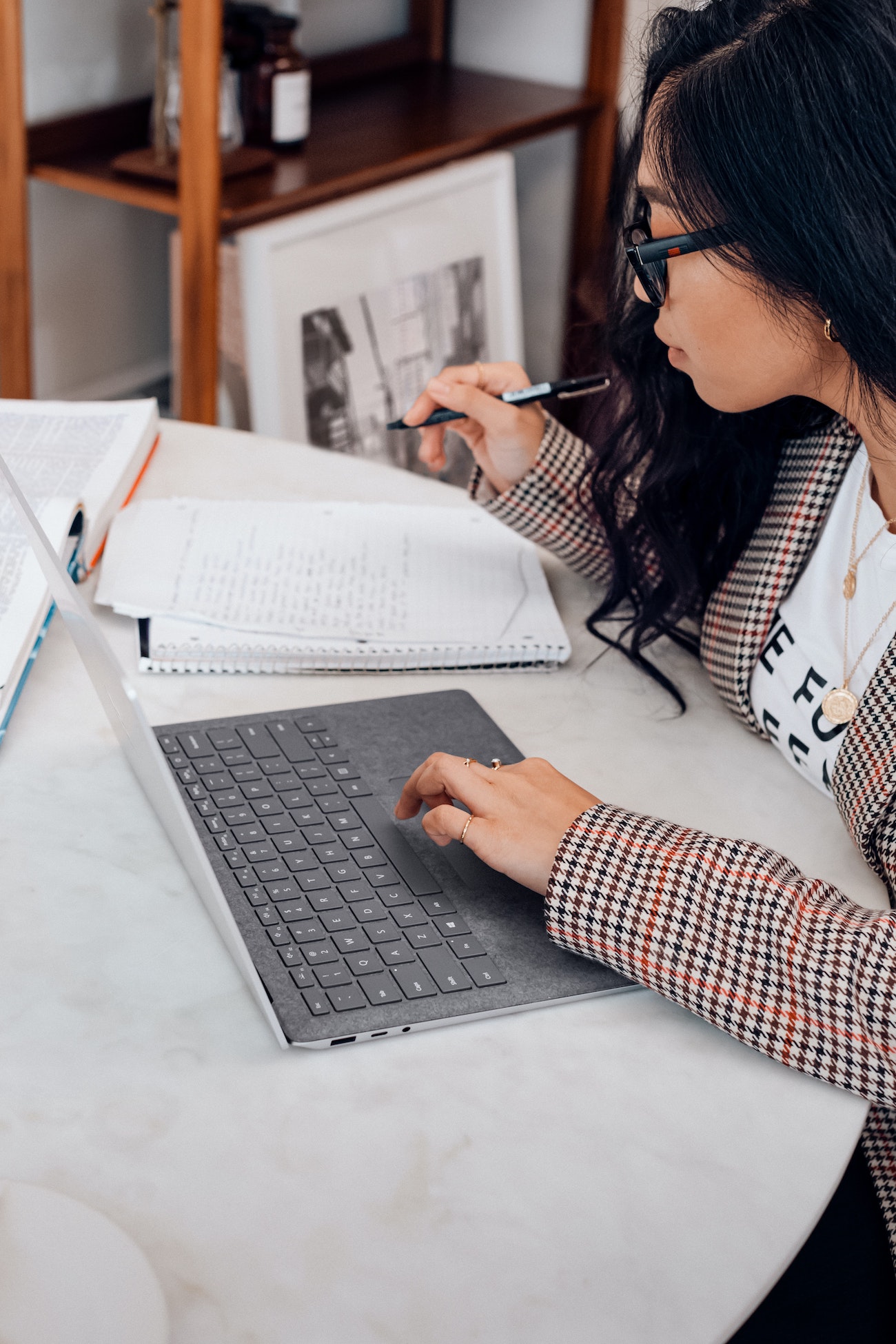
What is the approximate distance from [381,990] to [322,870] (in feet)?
0.33

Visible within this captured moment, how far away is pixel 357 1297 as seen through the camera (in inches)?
21.3

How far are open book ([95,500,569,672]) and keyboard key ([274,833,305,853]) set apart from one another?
0.72 ft

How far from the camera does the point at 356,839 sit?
2.61 ft

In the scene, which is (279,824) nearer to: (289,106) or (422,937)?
(422,937)

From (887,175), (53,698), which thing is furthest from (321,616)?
(887,175)

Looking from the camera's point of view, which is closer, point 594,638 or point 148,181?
point 594,638

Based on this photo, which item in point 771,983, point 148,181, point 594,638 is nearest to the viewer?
point 771,983

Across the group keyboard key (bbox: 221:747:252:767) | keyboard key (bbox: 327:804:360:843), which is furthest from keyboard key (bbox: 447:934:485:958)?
keyboard key (bbox: 221:747:252:767)

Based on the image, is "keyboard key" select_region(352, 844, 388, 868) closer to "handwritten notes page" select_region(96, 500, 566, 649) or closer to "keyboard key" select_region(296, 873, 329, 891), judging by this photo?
"keyboard key" select_region(296, 873, 329, 891)

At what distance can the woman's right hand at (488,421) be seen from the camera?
3.82 ft

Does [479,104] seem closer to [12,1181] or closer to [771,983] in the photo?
[771,983]

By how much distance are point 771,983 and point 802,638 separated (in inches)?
14.0

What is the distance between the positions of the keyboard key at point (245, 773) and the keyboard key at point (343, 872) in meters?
0.10

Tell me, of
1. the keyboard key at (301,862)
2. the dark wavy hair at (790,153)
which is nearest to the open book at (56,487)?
the keyboard key at (301,862)
